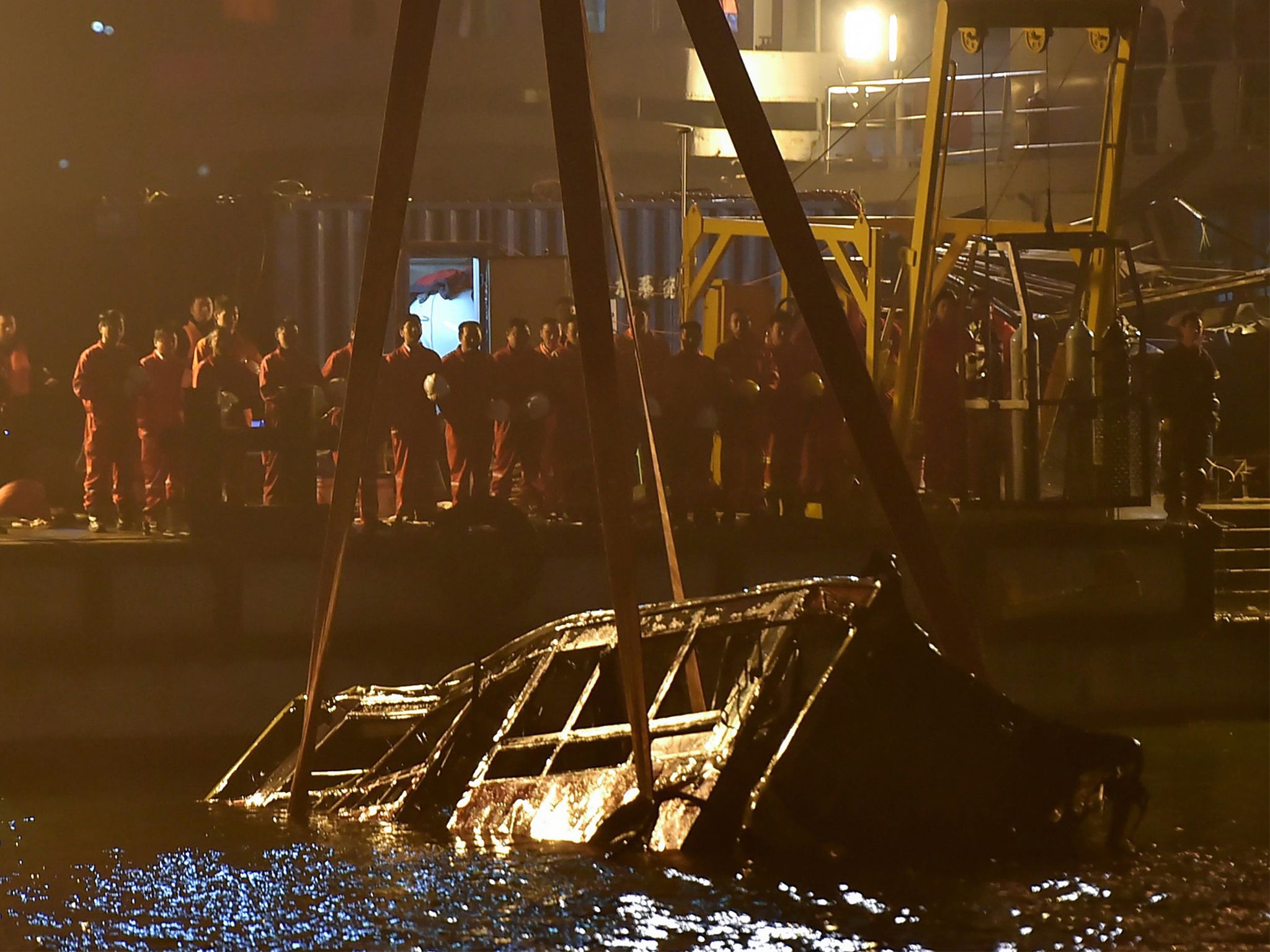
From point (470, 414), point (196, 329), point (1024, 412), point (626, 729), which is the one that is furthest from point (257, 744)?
point (1024, 412)

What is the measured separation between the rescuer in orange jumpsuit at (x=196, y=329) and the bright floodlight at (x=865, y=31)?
14812 mm

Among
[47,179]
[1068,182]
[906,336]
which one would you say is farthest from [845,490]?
[47,179]

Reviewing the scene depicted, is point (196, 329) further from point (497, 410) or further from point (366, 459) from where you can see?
point (366, 459)

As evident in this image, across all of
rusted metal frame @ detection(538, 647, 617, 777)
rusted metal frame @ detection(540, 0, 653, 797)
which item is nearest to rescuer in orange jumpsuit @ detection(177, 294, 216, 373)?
rusted metal frame @ detection(538, 647, 617, 777)

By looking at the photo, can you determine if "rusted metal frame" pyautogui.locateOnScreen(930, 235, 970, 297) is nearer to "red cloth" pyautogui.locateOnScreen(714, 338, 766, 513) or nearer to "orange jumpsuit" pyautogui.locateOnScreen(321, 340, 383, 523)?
"red cloth" pyautogui.locateOnScreen(714, 338, 766, 513)

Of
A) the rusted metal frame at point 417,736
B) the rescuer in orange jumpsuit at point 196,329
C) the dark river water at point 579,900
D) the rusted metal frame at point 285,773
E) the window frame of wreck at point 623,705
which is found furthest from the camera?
the rescuer in orange jumpsuit at point 196,329

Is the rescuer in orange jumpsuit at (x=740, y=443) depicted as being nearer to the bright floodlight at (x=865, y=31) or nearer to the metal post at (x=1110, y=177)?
the metal post at (x=1110, y=177)

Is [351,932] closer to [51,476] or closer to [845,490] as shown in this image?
[845,490]

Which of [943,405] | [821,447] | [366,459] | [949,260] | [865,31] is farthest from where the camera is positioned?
[865,31]

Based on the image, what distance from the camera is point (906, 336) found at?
10992mm

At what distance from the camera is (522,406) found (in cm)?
1067

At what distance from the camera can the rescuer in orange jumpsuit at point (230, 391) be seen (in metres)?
9.98

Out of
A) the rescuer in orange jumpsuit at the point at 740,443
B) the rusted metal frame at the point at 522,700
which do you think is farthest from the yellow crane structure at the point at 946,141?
the rusted metal frame at the point at 522,700

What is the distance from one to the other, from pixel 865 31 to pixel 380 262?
69.2 feet
